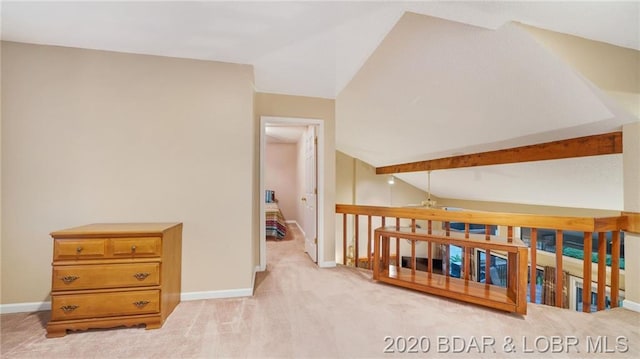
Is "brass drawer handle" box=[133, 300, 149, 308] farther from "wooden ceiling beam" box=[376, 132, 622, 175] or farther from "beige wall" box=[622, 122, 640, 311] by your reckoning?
"wooden ceiling beam" box=[376, 132, 622, 175]

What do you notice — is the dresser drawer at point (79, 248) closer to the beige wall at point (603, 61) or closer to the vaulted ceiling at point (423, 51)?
the vaulted ceiling at point (423, 51)

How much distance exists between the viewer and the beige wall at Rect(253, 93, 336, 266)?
337 centimetres

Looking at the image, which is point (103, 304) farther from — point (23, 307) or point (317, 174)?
point (317, 174)

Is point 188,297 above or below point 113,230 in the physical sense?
below

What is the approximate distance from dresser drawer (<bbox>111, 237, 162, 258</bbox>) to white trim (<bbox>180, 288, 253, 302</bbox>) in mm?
660

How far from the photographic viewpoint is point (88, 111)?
2348mm

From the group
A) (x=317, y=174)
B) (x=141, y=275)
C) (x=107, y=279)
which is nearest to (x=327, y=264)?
(x=317, y=174)

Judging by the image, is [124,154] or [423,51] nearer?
[124,154]

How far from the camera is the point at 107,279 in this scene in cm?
196

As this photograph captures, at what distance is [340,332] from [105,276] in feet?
5.90

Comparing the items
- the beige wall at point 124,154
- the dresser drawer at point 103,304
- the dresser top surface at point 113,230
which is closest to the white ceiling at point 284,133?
the beige wall at point 124,154

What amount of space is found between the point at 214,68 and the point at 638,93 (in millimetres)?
3712

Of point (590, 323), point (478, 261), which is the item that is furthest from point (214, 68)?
point (478, 261)

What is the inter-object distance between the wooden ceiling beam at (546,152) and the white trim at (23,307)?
5.33 metres
